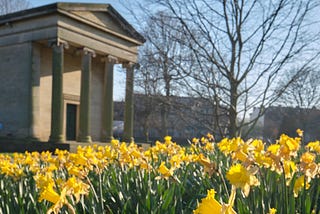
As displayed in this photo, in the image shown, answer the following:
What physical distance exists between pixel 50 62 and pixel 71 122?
453cm

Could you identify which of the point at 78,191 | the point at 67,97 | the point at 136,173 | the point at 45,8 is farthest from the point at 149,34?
the point at 67,97

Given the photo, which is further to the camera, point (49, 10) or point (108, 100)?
point (108, 100)

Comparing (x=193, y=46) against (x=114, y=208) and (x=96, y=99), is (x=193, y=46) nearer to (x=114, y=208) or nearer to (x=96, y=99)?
(x=114, y=208)

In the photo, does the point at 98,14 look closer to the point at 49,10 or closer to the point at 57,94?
the point at 49,10

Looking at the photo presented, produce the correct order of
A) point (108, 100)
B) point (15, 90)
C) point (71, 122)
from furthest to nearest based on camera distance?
point (71, 122) < point (108, 100) < point (15, 90)

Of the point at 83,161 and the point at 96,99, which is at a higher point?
the point at 96,99

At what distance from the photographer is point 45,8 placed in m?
19.0

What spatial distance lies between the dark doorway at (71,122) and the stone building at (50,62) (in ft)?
1.24

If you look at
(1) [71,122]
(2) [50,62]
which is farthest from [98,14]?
(1) [71,122]

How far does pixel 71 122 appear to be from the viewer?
2416 cm

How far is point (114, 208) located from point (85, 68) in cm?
1892

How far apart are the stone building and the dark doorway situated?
1.24 feet

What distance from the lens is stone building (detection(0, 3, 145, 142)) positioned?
19188mm

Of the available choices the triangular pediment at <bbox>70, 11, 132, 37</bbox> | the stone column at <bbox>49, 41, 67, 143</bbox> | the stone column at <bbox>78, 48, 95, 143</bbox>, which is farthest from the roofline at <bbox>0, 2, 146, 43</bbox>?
the stone column at <bbox>78, 48, 95, 143</bbox>
